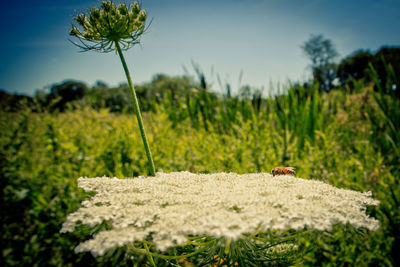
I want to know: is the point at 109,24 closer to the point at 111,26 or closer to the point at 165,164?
the point at 111,26

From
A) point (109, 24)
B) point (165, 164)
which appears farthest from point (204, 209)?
point (165, 164)

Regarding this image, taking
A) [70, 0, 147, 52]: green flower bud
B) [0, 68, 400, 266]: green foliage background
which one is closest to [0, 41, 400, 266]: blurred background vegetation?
[0, 68, 400, 266]: green foliage background

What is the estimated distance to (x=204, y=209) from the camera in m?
0.98

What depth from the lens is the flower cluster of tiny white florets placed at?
0.85 m

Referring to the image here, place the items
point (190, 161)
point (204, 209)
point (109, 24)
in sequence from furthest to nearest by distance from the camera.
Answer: point (190, 161) < point (109, 24) < point (204, 209)

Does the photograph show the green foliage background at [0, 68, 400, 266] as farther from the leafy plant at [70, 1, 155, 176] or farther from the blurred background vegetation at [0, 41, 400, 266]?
the leafy plant at [70, 1, 155, 176]

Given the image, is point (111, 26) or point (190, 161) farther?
point (190, 161)

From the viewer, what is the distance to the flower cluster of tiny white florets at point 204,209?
850 millimetres

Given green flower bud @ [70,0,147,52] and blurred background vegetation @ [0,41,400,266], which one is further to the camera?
blurred background vegetation @ [0,41,400,266]

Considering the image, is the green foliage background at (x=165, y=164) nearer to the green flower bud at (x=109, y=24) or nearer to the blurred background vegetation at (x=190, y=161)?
the blurred background vegetation at (x=190, y=161)

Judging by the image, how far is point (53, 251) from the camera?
245cm

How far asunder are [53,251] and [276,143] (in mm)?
3159

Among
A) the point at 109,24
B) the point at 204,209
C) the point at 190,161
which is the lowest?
the point at 190,161

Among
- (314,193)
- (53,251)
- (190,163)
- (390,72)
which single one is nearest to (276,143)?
(190,163)
